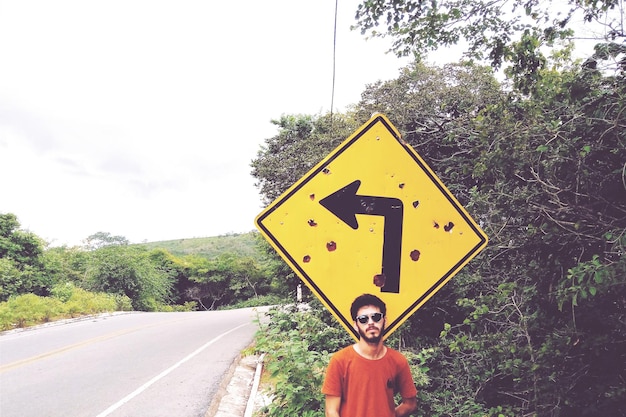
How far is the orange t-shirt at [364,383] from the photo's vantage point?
1998 millimetres

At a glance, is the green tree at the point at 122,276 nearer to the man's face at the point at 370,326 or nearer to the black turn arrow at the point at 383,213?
the black turn arrow at the point at 383,213

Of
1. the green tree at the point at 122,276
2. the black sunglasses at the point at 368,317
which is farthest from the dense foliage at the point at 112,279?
the black sunglasses at the point at 368,317

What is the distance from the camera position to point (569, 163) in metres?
3.44

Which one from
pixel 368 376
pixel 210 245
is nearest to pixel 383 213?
pixel 368 376

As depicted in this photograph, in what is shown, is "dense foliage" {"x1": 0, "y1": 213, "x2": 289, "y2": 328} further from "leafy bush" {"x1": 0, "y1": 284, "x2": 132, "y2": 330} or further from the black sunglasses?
the black sunglasses

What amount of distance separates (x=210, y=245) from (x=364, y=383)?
74593mm

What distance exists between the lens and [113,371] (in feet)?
27.7

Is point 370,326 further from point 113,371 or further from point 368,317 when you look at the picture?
point 113,371

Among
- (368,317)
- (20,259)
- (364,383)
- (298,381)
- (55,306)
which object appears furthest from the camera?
(20,259)

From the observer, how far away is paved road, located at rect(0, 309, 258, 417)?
6246 mm

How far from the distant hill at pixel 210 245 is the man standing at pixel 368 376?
6470 cm

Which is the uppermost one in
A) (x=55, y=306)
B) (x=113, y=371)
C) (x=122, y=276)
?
(x=122, y=276)

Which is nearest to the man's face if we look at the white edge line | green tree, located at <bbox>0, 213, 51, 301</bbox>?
the white edge line

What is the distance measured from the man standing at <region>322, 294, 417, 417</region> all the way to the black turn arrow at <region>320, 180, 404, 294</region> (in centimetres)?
23
